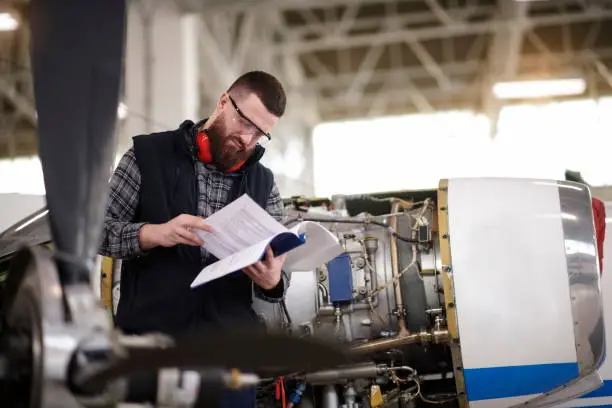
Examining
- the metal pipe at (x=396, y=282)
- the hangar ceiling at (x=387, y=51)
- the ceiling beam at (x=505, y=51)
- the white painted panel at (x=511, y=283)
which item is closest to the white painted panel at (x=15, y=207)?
the metal pipe at (x=396, y=282)

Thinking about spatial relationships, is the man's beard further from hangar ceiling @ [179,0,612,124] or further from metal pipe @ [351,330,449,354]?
hangar ceiling @ [179,0,612,124]

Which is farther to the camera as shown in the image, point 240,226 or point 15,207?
point 15,207

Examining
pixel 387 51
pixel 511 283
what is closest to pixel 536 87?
pixel 387 51

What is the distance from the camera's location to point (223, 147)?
291 cm

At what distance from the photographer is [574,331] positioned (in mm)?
3463

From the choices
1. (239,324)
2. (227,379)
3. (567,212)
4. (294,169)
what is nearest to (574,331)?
(567,212)

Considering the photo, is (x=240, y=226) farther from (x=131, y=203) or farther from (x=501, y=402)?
(x=501, y=402)

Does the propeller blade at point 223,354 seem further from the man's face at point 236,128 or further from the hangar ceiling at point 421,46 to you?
the hangar ceiling at point 421,46

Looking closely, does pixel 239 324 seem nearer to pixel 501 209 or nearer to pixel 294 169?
pixel 501 209

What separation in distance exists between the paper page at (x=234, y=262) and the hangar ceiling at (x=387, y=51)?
8584 mm

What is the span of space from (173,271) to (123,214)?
0.29 metres

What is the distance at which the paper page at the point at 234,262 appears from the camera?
235 centimetres

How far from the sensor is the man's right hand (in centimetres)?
253

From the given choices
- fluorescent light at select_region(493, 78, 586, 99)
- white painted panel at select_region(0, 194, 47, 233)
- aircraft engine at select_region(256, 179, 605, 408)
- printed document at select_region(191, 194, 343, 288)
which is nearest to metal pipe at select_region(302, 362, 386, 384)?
aircraft engine at select_region(256, 179, 605, 408)
